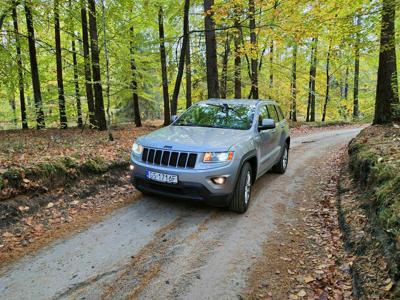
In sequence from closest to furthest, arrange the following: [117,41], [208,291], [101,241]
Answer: [208,291] → [101,241] → [117,41]

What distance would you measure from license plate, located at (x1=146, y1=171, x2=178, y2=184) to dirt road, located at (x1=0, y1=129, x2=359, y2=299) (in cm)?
66

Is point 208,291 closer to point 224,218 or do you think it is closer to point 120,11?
point 224,218

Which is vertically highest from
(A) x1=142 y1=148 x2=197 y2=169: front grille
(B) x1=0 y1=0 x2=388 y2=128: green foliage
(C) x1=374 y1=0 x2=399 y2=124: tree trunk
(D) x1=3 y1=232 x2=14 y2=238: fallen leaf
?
(B) x1=0 y1=0 x2=388 y2=128: green foliage

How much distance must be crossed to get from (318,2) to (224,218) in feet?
26.5

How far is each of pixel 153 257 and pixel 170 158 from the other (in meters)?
1.49

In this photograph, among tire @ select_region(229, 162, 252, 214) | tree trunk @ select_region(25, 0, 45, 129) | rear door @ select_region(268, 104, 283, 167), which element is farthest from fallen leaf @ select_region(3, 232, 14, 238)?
tree trunk @ select_region(25, 0, 45, 129)

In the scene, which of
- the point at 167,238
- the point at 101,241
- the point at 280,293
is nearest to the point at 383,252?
the point at 280,293

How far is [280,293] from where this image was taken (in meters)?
2.96

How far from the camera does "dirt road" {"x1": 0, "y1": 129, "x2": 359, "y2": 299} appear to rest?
2.94 meters

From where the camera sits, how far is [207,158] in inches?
168

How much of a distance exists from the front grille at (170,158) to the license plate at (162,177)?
17cm

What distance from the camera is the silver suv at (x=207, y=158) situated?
4.25m

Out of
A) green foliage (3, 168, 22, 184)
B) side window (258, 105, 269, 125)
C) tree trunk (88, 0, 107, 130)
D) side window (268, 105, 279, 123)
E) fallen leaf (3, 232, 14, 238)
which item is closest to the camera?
fallen leaf (3, 232, 14, 238)

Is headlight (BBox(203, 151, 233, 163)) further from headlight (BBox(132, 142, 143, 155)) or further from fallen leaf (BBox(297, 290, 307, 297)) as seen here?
fallen leaf (BBox(297, 290, 307, 297))
